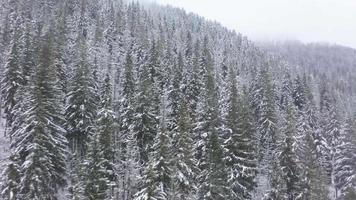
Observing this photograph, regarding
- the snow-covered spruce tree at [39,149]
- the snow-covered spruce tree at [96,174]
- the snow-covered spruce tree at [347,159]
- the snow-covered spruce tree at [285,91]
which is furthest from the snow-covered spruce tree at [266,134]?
the snow-covered spruce tree at [39,149]

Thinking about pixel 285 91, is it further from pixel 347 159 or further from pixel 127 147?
pixel 127 147

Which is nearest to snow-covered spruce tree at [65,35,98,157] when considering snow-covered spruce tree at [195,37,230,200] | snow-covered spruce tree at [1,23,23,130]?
snow-covered spruce tree at [1,23,23,130]

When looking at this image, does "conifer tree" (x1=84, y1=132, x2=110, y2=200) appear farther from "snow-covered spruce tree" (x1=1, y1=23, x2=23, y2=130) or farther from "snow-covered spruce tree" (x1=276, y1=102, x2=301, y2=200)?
"snow-covered spruce tree" (x1=1, y1=23, x2=23, y2=130)

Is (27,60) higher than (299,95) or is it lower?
higher

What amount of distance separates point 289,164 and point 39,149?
2654cm

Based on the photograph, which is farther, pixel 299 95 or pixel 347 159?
pixel 299 95

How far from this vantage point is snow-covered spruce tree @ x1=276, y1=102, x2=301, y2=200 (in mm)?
46344

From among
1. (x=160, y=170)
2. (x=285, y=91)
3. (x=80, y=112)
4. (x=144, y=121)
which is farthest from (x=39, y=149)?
(x=285, y=91)

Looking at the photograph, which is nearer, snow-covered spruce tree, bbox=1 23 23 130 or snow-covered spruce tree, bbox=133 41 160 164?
snow-covered spruce tree, bbox=133 41 160 164

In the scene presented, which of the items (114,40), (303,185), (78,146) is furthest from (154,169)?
(114,40)

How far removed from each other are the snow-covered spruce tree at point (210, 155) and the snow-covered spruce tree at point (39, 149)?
14272 millimetres

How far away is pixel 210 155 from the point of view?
43688mm

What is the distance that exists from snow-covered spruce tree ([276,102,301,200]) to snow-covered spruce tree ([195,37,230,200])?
7503mm

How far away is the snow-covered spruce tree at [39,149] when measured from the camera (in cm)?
3844
